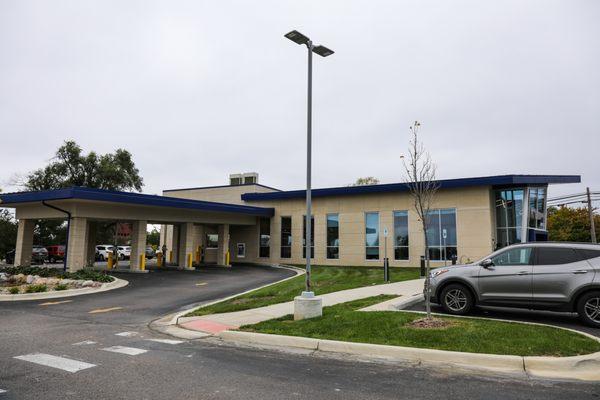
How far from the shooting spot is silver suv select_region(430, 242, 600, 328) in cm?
873

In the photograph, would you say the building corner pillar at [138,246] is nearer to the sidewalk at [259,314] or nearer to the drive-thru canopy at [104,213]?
the drive-thru canopy at [104,213]

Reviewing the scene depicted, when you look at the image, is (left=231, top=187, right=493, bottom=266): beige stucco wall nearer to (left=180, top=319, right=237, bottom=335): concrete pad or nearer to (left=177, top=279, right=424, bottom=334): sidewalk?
(left=177, top=279, right=424, bottom=334): sidewalk

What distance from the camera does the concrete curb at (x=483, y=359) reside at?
5945mm

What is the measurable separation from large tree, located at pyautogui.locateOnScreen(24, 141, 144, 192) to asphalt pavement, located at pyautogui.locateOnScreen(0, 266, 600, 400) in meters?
40.5

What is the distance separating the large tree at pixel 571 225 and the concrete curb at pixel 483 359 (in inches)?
2025

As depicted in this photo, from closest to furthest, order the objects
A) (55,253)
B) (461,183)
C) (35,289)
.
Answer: (35,289) → (461,183) → (55,253)

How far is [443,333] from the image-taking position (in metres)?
7.61

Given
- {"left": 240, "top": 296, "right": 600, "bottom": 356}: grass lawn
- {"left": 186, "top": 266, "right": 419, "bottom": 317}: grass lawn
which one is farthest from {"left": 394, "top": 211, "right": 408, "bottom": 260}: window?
{"left": 240, "top": 296, "right": 600, "bottom": 356}: grass lawn

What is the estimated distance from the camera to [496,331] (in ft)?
25.1

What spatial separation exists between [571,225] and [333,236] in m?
37.1

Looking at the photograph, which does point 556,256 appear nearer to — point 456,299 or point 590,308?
point 590,308

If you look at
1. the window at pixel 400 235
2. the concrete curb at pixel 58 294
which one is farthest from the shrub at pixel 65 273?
the window at pixel 400 235

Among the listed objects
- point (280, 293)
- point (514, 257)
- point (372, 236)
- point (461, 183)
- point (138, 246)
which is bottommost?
point (280, 293)

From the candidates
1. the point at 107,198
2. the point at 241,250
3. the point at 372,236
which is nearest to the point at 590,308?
the point at 372,236
